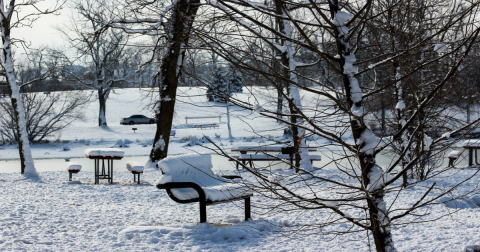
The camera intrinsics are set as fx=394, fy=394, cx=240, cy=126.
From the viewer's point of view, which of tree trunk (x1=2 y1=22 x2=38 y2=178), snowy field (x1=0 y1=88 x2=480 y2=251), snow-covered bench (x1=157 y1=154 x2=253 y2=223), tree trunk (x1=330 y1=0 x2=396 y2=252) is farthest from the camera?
tree trunk (x1=2 y1=22 x2=38 y2=178)

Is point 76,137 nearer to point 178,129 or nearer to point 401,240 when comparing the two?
point 178,129

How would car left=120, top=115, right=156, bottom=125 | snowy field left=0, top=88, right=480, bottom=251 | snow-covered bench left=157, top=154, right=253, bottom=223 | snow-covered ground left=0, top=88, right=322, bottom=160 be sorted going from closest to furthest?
snowy field left=0, top=88, right=480, bottom=251 < snow-covered bench left=157, top=154, right=253, bottom=223 < snow-covered ground left=0, top=88, right=322, bottom=160 < car left=120, top=115, right=156, bottom=125

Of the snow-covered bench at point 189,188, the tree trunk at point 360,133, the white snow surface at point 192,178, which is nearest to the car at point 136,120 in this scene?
the white snow surface at point 192,178

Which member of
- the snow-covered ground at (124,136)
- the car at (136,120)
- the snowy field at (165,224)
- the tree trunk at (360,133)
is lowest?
the snow-covered ground at (124,136)

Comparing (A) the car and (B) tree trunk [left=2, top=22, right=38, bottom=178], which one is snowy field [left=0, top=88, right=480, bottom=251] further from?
(A) the car

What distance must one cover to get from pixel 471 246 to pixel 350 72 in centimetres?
265

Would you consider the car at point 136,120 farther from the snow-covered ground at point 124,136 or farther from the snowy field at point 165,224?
the snowy field at point 165,224

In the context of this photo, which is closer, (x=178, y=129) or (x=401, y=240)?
(x=401, y=240)

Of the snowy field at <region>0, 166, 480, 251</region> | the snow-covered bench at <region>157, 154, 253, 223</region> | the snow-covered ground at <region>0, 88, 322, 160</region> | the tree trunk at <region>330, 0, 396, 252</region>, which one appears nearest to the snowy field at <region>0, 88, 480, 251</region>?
the snowy field at <region>0, 166, 480, 251</region>

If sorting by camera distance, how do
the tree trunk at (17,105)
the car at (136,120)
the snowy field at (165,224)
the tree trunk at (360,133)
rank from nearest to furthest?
the tree trunk at (360,133), the snowy field at (165,224), the tree trunk at (17,105), the car at (136,120)

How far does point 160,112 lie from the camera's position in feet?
38.3

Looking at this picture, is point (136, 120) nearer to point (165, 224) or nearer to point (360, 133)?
point (165, 224)

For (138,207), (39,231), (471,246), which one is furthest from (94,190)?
(471,246)

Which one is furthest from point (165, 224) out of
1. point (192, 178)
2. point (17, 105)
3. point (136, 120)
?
point (136, 120)
